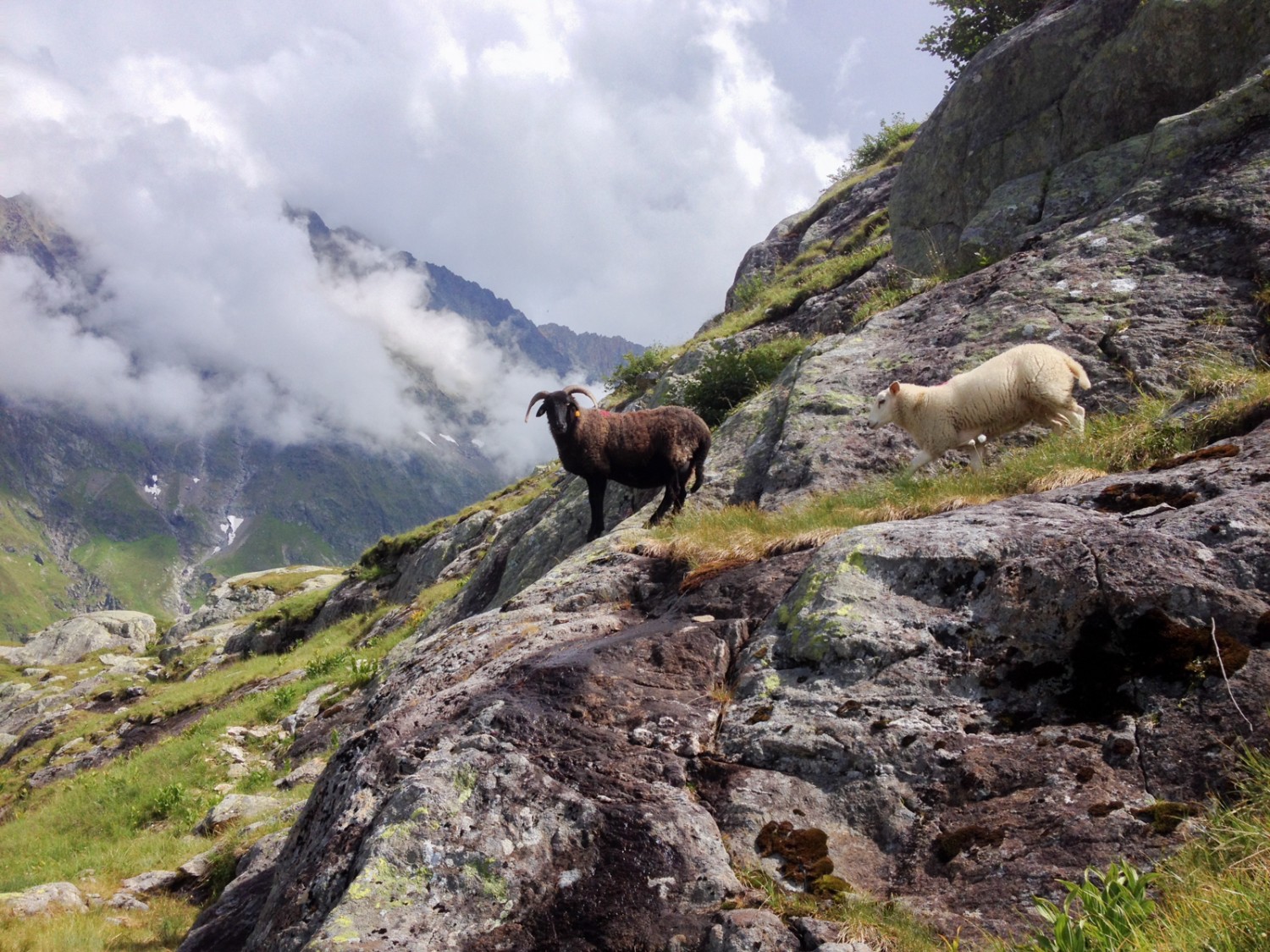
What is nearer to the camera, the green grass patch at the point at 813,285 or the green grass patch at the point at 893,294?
the green grass patch at the point at 893,294

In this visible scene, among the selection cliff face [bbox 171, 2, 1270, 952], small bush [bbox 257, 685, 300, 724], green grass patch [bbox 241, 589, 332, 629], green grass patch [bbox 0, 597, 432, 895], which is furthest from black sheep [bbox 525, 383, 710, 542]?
green grass patch [bbox 241, 589, 332, 629]

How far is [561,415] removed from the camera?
49.8ft

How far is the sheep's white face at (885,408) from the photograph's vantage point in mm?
11388

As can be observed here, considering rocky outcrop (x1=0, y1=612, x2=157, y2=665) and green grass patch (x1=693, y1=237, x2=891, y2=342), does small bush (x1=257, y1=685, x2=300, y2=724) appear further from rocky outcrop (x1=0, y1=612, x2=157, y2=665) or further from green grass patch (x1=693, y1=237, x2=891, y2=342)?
rocky outcrop (x1=0, y1=612, x2=157, y2=665)

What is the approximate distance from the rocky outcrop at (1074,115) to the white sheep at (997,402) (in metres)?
6.15

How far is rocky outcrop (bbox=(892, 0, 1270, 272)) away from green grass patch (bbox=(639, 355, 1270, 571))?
7.52 m

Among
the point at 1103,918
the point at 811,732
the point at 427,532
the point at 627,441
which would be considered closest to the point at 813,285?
the point at 627,441

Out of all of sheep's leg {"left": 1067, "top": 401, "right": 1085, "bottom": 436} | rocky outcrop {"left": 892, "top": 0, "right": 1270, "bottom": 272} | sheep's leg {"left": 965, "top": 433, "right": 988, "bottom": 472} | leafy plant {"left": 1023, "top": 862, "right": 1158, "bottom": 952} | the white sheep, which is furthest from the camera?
rocky outcrop {"left": 892, "top": 0, "right": 1270, "bottom": 272}

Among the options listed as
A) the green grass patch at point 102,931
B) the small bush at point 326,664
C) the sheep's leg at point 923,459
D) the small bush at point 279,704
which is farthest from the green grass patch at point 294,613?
the sheep's leg at point 923,459

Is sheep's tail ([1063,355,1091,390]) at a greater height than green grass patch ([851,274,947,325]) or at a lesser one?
lesser

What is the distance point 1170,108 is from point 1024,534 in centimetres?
1542

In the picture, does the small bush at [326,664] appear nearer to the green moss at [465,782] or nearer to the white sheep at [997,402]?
the white sheep at [997,402]

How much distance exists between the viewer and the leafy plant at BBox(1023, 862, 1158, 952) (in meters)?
2.72

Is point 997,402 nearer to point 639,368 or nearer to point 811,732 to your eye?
point 811,732
